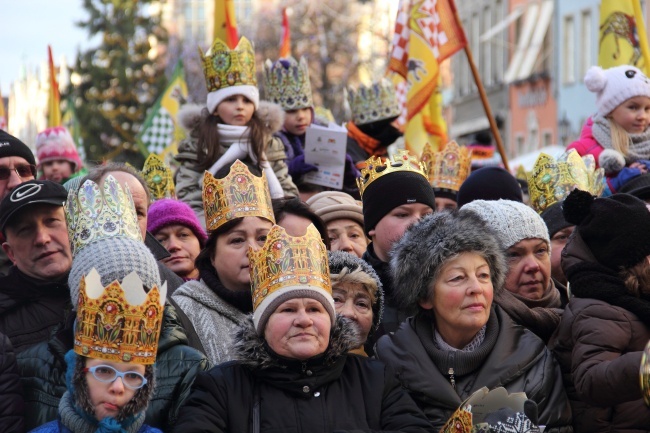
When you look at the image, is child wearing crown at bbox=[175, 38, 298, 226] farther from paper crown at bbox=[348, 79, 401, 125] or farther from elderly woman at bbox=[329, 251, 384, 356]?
elderly woman at bbox=[329, 251, 384, 356]

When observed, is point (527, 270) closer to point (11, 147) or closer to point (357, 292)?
point (357, 292)

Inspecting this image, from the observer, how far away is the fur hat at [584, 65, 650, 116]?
344 inches

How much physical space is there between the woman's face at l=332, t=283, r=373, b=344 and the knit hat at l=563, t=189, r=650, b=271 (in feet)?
3.53

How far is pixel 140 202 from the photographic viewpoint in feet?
22.0

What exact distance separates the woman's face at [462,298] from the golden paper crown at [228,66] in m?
4.02

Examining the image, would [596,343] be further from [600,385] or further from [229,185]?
[229,185]

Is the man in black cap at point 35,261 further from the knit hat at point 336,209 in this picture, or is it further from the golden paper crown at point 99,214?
the knit hat at point 336,209

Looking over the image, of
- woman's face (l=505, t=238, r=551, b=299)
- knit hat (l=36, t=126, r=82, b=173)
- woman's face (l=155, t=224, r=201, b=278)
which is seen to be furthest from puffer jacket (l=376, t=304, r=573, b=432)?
knit hat (l=36, t=126, r=82, b=173)

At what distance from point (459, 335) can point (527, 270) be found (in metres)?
0.91

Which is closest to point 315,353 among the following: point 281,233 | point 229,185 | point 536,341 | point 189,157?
point 281,233

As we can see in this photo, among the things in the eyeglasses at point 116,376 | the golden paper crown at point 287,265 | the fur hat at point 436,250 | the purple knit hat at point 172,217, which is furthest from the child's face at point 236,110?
the eyeglasses at point 116,376

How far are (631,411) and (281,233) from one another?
163 centimetres

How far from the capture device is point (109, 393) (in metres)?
4.95

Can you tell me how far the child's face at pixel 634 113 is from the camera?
28.8 ft
